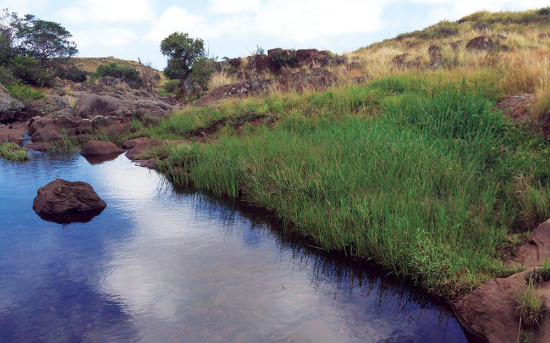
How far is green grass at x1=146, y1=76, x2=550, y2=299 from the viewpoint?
4.13m

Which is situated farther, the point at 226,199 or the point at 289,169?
the point at 226,199

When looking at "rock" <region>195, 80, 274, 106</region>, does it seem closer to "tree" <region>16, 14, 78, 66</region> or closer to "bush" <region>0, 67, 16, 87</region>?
"bush" <region>0, 67, 16, 87</region>

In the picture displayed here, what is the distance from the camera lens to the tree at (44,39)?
115ft

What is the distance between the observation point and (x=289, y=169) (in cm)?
627

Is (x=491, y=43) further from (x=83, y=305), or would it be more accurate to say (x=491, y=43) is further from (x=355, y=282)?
(x=83, y=305)

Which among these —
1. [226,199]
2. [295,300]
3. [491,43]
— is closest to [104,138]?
[226,199]

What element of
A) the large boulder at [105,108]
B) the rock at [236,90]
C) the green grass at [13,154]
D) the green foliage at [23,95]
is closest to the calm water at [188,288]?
the green grass at [13,154]

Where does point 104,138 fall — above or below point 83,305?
above

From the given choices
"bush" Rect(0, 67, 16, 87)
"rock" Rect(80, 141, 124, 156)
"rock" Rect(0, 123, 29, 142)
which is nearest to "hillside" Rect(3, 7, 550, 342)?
"rock" Rect(80, 141, 124, 156)

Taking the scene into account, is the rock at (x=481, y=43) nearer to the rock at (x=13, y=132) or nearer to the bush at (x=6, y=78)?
the rock at (x=13, y=132)

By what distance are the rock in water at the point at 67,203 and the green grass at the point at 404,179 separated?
2074 mm

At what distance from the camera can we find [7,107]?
17.1 m

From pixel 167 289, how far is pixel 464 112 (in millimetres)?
5935

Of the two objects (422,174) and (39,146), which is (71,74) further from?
(422,174)
